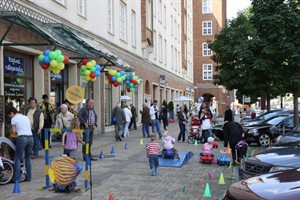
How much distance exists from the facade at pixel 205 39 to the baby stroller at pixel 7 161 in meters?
61.1

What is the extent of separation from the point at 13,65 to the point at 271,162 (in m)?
10.2

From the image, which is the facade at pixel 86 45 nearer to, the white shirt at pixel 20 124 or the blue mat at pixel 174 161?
the white shirt at pixel 20 124

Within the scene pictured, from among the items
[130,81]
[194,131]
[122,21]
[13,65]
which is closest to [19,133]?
[13,65]

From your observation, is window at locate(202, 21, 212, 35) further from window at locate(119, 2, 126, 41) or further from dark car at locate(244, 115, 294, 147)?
dark car at locate(244, 115, 294, 147)

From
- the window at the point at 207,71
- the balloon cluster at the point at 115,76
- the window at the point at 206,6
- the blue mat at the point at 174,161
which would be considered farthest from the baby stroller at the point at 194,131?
the window at the point at 206,6

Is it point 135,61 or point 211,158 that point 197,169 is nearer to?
point 211,158

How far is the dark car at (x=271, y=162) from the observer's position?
674 centimetres

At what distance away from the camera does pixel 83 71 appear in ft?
52.5

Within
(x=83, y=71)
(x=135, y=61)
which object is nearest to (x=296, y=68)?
(x=83, y=71)

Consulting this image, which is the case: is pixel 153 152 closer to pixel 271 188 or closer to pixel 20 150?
pixel 20 150

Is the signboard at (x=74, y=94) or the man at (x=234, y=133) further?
the man at (x=234, y=133)

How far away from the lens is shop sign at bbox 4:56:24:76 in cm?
1349

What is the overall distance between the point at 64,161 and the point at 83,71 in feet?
29.1

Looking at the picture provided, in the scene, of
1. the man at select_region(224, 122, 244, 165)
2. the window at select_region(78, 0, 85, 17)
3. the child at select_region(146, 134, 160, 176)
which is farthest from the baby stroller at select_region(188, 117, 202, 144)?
the child at select_region(146, 134, 160, 176)
